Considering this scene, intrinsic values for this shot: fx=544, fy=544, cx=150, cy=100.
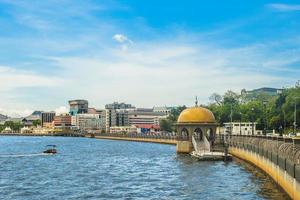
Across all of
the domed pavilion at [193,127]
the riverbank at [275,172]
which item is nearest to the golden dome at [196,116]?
the domed pavilion at [193,127]

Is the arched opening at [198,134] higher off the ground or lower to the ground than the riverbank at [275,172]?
higher

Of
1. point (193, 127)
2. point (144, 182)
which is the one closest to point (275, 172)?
point (144, 182)

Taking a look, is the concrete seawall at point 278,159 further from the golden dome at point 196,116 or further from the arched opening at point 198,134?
the arched opening at point 198,134

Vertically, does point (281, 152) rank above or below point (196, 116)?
below

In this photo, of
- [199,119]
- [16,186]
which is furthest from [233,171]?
[199,119]

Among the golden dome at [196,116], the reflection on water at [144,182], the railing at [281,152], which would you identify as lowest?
the reflection on water at [144,182]

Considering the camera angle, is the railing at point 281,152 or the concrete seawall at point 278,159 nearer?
the concrete seawall at point 278,159

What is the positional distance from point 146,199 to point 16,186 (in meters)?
19.3

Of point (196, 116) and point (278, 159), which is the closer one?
point (278, 159)

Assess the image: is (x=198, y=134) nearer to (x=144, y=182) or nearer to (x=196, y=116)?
(x=196, y=116)

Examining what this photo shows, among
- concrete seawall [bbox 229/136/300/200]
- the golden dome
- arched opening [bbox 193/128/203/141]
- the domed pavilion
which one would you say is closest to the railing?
concrete seawall [bbox 229/136/300/200]

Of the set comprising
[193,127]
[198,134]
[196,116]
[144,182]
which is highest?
[196,116]

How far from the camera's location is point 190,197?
51.6 meters

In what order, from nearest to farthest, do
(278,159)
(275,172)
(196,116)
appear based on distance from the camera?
(278,159)
(275,172)
(196,116)
